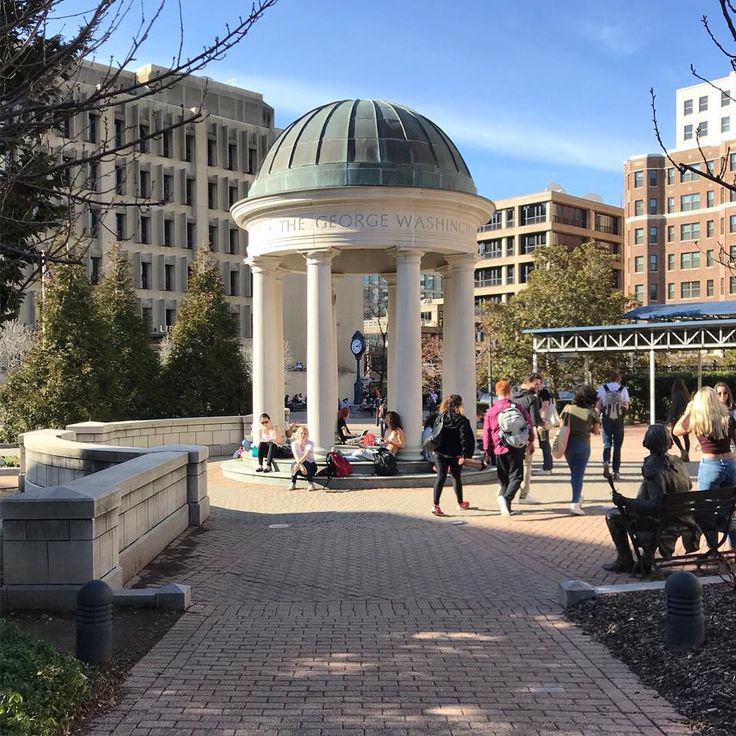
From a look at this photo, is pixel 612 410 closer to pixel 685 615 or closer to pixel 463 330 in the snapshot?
pixel 463 330

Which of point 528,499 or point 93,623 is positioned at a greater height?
point 93,623

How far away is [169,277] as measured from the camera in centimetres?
7081

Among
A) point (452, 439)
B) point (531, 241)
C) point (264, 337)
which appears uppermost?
point (531, 241)

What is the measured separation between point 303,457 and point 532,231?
81.5 m

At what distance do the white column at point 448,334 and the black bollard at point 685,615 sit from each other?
12438 millimetres

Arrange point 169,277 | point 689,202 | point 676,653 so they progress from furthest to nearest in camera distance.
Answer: point 689,202, point 169,277, point 676,653

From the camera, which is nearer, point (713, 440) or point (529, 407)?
point (713, 440)

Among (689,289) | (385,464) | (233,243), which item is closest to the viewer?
(385,464)

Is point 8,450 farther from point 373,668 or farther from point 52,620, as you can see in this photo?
point 373,668

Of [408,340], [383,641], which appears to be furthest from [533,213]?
[383,641]

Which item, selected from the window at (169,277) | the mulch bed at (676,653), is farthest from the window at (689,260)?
the mulch bed at (676,653)

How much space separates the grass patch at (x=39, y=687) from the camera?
14.5 ft

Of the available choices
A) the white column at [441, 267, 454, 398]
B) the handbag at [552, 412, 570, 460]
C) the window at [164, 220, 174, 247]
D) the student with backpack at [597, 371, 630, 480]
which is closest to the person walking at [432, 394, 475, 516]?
the handbag at [552, 412, 570, 460]

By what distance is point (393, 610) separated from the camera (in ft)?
24.2
